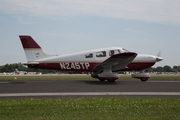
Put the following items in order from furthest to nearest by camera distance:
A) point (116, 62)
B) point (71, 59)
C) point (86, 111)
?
point (71, 59) < point (116, 62) < point (86, 111)

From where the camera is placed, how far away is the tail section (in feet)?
53.7

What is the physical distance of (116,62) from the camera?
574 inches

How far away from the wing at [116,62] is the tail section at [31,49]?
5725 mm

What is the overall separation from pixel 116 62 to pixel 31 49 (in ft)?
27.3

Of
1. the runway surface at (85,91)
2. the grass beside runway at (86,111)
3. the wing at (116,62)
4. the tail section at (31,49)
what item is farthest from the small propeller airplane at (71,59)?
the grass beside runway at (86,111)

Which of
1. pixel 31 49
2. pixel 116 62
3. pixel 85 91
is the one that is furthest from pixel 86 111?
pixel 31 49

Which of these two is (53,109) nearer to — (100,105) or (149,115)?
(100,105)

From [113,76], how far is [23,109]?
32.8 feet

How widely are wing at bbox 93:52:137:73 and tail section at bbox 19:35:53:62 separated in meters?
5.73

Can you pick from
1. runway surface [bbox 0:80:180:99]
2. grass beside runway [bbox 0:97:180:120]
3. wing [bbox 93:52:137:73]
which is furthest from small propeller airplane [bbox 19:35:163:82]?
grass beside runway [bbox 0:97:180:120]

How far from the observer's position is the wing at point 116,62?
1349 cm

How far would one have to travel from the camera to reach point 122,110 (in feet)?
17.1

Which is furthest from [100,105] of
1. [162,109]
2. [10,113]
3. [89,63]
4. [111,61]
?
[89,63]

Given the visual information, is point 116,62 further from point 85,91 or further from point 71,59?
point 85,91
